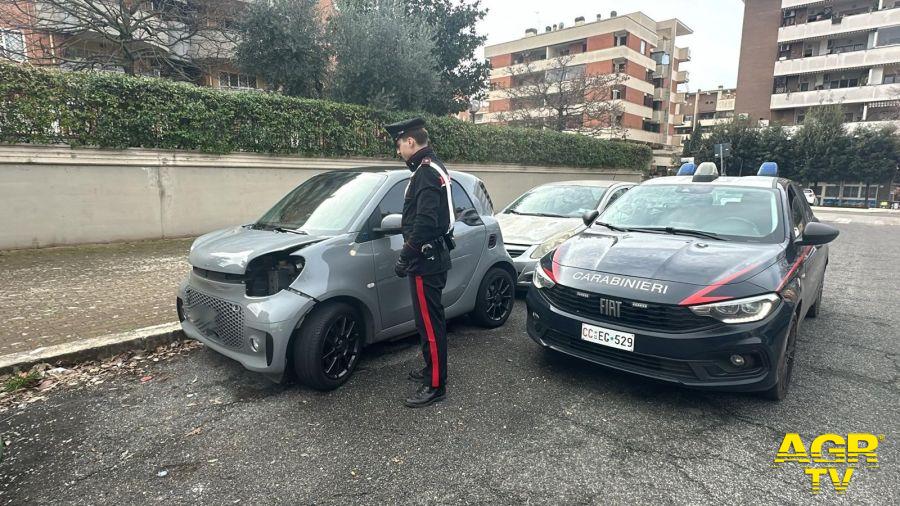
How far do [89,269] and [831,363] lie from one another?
874cm

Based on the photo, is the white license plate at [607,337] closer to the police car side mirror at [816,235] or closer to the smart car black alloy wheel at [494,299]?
the smart car black alloy wheel at [494,299]

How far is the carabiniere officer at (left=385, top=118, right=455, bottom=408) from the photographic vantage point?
3135 millimetres

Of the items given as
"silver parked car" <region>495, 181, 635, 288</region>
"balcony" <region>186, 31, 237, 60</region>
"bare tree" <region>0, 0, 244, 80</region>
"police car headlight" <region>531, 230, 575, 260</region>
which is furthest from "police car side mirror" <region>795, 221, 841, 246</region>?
"balcony" <region>186, 31, 237, 60</region>

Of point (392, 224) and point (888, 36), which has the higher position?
point (888, 36)

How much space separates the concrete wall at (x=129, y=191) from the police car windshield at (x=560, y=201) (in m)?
5.47

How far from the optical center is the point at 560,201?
24.3 ft

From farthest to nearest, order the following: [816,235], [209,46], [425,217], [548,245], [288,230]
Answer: [209,46]
[548,245]
[288,230]
[816,235]
[425,217]

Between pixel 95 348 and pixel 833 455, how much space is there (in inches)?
207

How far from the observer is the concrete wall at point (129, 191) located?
24.6 feet

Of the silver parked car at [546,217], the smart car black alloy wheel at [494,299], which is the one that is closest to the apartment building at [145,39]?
the silver parked car at [546,217]

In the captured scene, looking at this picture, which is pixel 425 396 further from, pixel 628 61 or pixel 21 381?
pixel 628 61

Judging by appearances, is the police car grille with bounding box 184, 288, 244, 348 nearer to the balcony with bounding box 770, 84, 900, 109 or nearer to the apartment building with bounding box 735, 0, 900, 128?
the apartment building with bounding box 735, 0, 900, 128

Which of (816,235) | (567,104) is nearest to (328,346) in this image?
(816,235)

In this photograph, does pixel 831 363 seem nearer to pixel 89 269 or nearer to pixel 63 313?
pixel 63 313
